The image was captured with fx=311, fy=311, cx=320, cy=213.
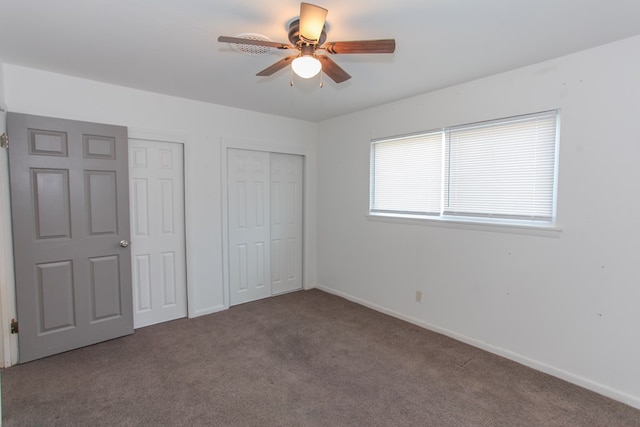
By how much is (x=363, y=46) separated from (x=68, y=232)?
2.91 m

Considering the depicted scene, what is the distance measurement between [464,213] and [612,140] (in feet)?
3.89

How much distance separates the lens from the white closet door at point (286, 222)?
439cm

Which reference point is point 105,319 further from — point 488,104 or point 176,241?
point 488,104

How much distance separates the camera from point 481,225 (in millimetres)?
2857

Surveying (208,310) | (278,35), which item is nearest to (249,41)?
(278,35)

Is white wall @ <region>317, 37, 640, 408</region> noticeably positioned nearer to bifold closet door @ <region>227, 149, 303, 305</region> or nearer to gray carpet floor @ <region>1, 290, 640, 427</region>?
gray carpet floor @ <region>1, 290, 640, 427</region>

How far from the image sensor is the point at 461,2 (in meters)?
1.71

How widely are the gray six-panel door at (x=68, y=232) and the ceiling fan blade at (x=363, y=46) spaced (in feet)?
7.62

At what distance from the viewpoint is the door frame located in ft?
12.3

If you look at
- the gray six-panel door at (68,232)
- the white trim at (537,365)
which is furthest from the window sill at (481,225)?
the gray six-panel door at (68,232)

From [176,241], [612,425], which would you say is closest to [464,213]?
[612,425]

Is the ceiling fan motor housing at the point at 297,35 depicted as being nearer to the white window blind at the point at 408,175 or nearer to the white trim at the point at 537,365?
the white window blind at the point at 408,175

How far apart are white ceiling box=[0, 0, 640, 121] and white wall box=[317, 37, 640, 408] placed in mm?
225

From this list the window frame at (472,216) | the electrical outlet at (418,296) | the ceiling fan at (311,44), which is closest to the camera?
the ceiling fan at (311,44)
